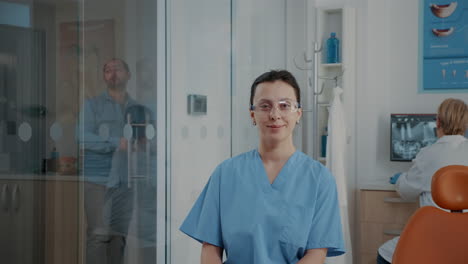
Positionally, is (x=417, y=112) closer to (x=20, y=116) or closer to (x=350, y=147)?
(x=350, y=147)

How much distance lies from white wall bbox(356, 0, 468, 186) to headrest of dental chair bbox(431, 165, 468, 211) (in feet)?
7.97

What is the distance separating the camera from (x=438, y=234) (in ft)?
5.98

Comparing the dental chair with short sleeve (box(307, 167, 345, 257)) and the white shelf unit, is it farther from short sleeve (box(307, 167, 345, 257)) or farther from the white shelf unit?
the white shelf unit

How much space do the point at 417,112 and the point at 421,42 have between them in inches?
22.1

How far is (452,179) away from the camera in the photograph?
70.3 inches

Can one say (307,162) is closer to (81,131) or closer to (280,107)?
(280,107)

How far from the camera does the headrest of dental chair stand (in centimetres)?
178

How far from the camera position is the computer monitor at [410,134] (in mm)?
3943

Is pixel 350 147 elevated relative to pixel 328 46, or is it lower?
lower

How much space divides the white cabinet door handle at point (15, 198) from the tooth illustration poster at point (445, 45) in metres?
3.40

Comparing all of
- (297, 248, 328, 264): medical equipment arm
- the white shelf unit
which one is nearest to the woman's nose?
(297, 248, 328, 264): medical equipment arm

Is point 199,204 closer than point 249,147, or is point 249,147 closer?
point 199,204

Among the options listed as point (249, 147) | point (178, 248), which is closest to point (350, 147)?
point (249, 147)

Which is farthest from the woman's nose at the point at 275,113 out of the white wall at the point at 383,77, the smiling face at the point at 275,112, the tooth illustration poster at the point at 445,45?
the tooth illustration poster at the point at 445,45
